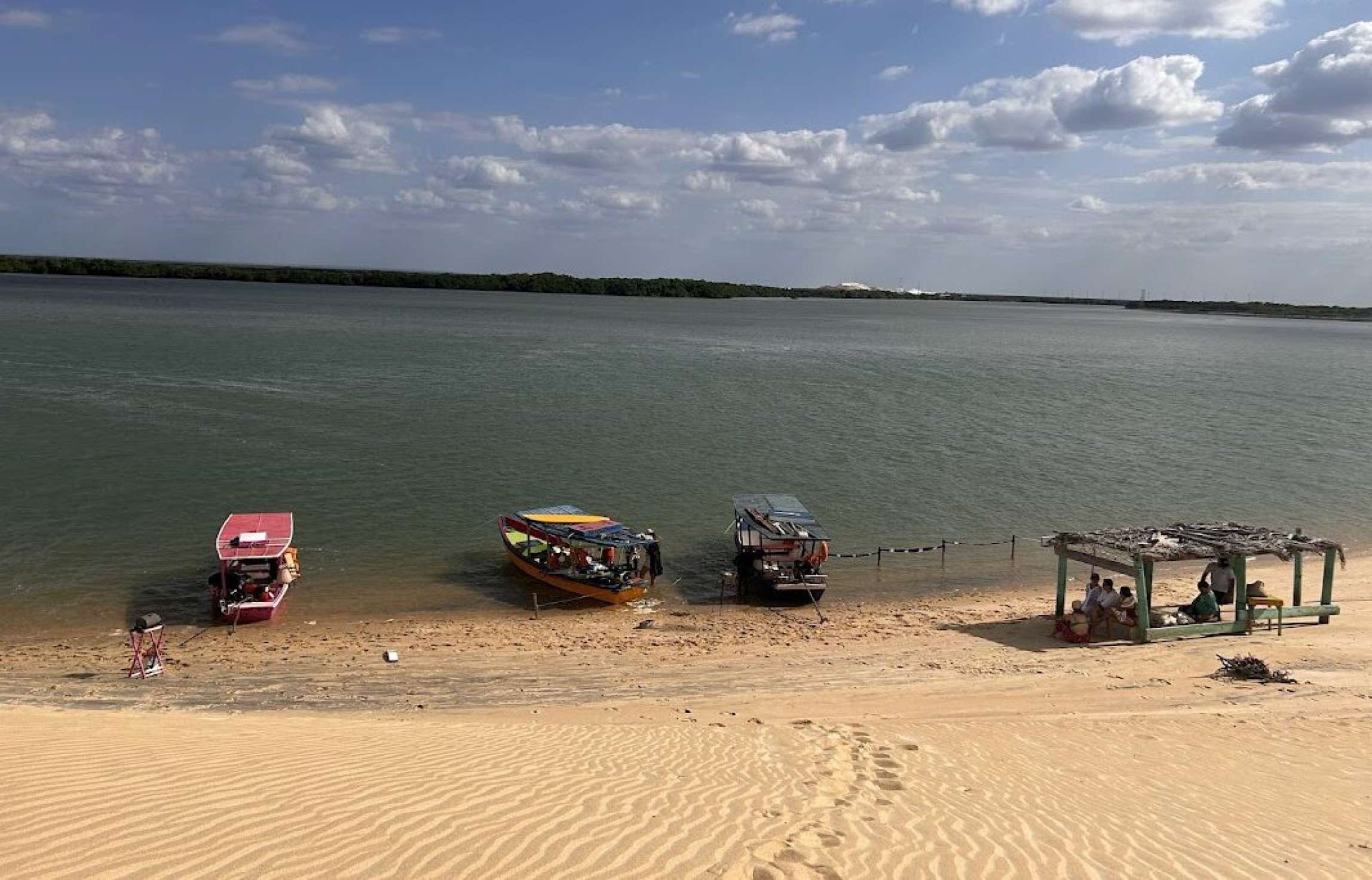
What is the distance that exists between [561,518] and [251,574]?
847 cm

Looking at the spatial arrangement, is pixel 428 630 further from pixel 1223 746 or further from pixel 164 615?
pixel 1223 746

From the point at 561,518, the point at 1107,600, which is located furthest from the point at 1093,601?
the point at 561,518

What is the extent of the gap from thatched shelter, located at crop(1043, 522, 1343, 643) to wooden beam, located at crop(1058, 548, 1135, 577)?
0.02 metres

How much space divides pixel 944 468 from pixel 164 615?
31.0 metres

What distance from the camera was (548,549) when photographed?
25.3m

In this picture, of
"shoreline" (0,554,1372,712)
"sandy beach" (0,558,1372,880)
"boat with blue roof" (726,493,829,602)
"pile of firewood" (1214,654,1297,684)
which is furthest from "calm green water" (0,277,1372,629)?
"pile of firewood" (1214,654,1297,684)

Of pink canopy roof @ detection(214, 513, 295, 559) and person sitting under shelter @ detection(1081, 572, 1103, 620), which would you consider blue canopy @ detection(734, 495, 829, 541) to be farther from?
pink canopy roof @ detection(214, 513, 295, 559)

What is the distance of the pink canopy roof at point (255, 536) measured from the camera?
2239 centimetres

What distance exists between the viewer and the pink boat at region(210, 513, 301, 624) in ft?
70.8

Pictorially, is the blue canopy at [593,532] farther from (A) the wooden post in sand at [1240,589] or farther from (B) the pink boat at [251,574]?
(A) the wooden post in sand at [1240,589]

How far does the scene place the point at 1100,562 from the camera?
19.3 m

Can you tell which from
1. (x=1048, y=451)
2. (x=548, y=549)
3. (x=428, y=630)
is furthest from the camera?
(x=1048, y=451)


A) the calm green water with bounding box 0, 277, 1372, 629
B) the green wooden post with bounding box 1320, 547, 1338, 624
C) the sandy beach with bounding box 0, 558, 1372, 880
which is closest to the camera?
the sandy beach with bounding box 0, 558, 1372, 880

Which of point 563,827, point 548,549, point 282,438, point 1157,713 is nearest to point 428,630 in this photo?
point 548,549
